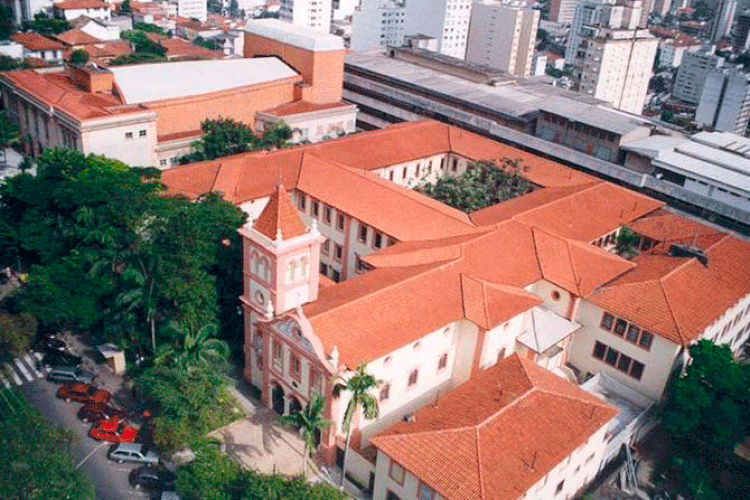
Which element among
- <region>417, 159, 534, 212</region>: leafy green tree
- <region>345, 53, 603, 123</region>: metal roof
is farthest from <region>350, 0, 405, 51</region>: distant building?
<region>417, 159, 534, 212</region>: leafy green tree

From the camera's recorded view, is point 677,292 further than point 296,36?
No

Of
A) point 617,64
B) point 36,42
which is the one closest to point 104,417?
point 36,42

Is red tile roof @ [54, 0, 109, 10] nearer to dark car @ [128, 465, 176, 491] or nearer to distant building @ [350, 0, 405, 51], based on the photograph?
distant building @ [350, 0, 405, 51]

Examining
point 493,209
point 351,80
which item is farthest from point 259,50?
point 493,209

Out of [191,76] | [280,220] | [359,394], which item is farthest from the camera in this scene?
[191,76]

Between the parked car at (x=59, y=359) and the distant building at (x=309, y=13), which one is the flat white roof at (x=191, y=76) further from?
the distant building at (x=309, y=13)

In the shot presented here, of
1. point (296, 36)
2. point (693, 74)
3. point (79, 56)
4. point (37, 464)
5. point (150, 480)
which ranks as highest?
point (296, 36)

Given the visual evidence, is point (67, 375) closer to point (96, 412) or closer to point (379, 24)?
point (96, 412)
